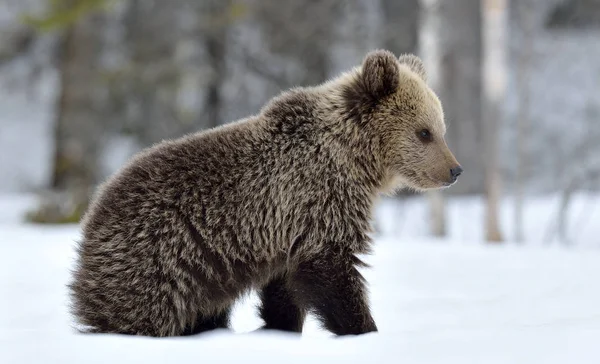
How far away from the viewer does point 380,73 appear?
4.88 m

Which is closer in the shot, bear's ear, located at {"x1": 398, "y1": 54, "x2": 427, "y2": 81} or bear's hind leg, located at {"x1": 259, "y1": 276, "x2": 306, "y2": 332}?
bear's hind leg, located at {"x1": 259, "y1": 276, "x2": 306, "y2": 332}

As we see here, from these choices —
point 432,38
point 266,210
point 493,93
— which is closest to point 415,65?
point 266,210

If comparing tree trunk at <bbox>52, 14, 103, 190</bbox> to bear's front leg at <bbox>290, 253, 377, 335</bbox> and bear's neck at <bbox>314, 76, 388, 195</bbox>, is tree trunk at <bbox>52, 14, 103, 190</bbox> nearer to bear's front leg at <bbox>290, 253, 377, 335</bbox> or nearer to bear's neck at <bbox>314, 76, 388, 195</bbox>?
bear's neck at <bbox>314, 76, 388, 195</bbox>

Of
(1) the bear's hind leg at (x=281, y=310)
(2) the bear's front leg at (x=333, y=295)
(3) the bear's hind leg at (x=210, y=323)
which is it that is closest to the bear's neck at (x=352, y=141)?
(2) the bear's front leg at (x=333, y=295)

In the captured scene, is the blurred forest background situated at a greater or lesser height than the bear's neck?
greater

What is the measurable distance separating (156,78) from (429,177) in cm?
1218

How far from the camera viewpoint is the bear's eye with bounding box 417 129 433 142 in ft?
16.4

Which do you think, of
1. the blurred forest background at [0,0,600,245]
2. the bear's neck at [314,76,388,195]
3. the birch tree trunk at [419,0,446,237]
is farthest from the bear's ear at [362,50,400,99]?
the blurred forest background at [0,0,600,245]

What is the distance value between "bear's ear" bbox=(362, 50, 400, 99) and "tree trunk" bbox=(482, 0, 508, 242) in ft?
27.0

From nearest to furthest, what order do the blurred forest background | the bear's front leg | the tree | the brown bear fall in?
1. the brown bear
2. the bear's front leg
3. the blurred forest background
4. the tree

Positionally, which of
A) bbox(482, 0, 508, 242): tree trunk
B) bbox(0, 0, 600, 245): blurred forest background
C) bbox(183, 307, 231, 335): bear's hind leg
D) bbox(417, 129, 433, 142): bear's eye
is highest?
bbox(0, 0, 600, 245): blurred forest background

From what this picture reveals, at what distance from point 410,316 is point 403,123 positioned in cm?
144

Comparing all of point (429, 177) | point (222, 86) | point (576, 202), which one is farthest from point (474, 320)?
point (222, 86)

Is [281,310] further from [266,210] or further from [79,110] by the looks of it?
[79,110]
